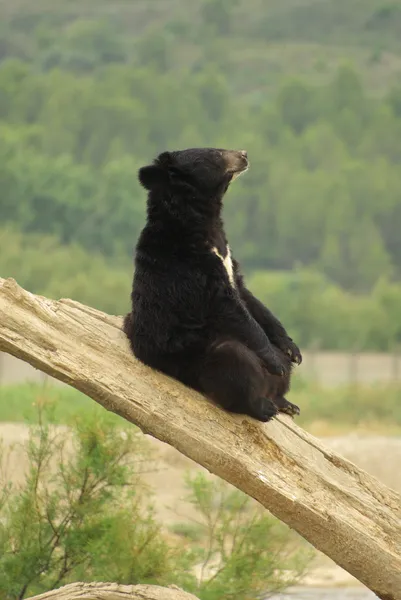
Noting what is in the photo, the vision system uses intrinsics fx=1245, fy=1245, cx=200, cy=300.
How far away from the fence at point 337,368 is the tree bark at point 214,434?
27513 mm

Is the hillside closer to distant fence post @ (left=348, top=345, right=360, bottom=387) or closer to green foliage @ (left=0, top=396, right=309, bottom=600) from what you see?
distant fence post @ (left=348, top=345, right=360, bottom=387)

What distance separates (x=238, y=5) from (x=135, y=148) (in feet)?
120

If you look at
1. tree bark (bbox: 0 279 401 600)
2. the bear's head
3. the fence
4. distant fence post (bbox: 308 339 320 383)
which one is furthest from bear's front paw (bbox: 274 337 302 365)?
the fence

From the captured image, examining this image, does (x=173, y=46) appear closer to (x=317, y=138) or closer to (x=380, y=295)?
(x=317, y=138)

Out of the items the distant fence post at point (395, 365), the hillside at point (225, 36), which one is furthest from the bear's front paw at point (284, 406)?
the hillside at point (225, 36)

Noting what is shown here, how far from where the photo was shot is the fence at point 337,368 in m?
36.2

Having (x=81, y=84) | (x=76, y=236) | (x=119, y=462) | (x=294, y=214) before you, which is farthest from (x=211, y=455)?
(x=81, y=84)

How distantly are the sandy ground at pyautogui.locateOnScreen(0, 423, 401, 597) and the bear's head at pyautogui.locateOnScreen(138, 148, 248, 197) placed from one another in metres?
7.26

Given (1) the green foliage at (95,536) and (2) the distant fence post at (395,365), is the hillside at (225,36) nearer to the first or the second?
(2) the distant fence post at (395,365)

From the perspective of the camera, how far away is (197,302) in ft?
21.8

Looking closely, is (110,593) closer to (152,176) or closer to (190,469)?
(152,176)

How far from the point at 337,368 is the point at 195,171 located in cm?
3470

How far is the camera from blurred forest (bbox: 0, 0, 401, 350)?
49.0 meters

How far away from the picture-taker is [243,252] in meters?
58.7
